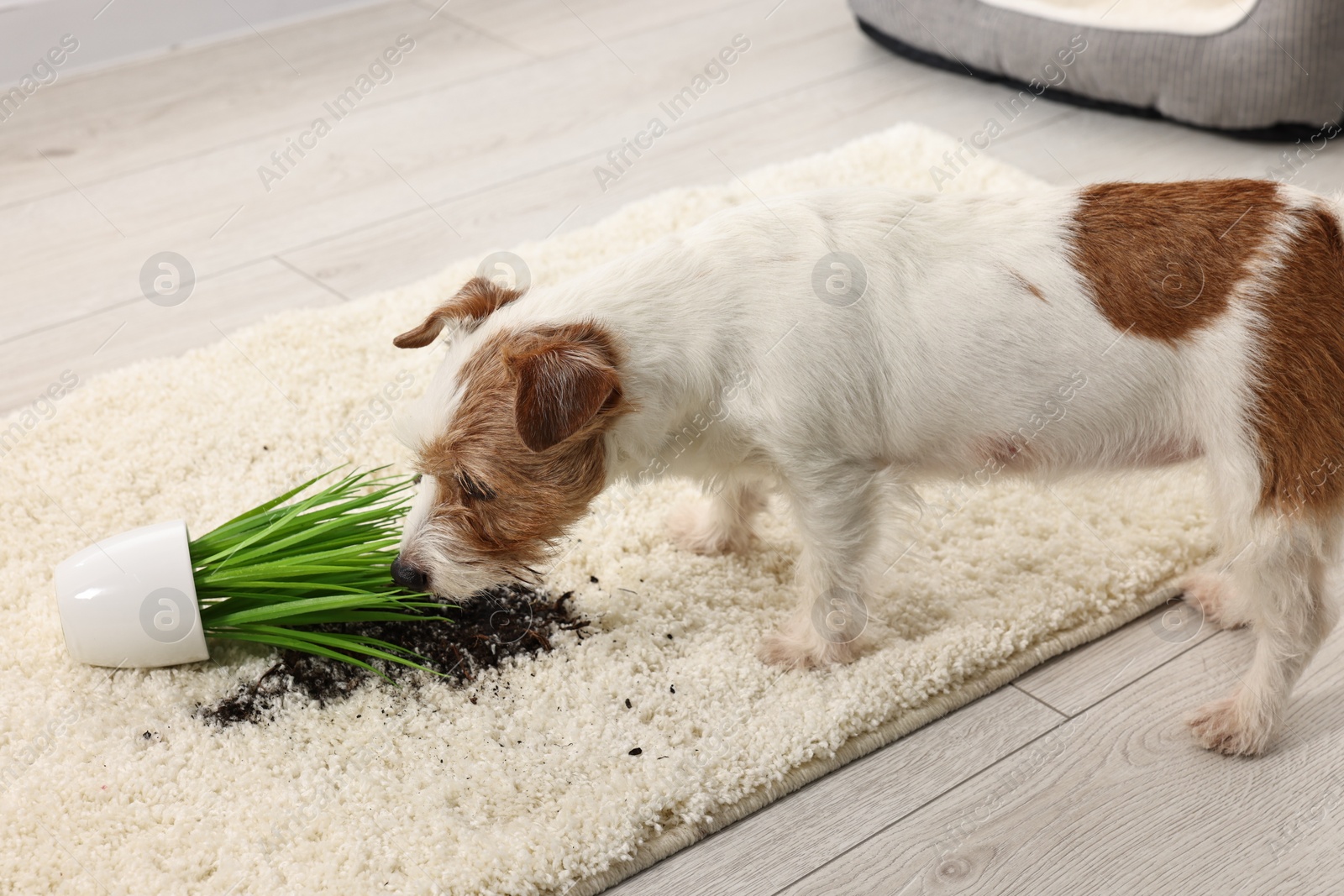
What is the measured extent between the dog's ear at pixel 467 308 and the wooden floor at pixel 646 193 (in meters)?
0.84

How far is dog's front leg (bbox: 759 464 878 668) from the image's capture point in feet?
5.68

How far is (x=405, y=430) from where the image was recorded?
1.67 metres

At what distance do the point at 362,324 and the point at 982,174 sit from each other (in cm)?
171

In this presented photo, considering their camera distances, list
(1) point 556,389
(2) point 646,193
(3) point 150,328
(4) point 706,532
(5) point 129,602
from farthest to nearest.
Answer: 1. (2) point 646,193
2. (3) point 150,328
3. (4) point 706,532
4. (5) point 129,602
5. (1) point 556,389

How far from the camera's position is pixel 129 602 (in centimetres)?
180

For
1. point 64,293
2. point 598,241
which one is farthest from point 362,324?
point 64,293

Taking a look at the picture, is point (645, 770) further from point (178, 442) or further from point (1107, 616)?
point (178, 442)

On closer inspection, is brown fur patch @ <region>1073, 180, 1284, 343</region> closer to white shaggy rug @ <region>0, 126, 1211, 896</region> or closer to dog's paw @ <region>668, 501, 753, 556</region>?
white shaggy rug @ <region>0, 126, 1211, 896</region>

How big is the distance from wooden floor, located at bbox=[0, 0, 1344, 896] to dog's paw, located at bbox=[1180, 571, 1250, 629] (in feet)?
0.09

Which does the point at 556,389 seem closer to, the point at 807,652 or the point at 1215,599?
the point at 807,652

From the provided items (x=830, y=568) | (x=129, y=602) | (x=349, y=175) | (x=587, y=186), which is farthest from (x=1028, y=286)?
(x=349, y=175)

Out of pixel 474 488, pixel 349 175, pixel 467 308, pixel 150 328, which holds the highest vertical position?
pixel 467 308

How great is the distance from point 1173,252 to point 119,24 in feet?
13.3

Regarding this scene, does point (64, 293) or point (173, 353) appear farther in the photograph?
point (64, 293)
